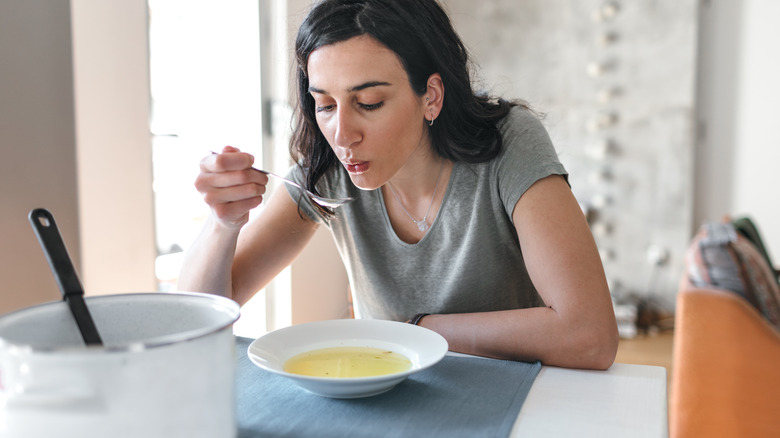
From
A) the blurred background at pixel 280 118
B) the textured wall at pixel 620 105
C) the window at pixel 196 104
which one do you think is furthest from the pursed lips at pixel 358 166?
the textured wall at pixel 620 105

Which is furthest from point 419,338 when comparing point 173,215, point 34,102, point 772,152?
point 772,152

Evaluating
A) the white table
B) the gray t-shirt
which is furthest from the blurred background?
the white table

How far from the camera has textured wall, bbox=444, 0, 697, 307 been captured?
296cm

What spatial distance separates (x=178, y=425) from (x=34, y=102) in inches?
39.2

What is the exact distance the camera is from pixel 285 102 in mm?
2398

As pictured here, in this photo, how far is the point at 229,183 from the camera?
1004mm

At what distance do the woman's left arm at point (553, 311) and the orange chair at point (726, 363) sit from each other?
315 mm

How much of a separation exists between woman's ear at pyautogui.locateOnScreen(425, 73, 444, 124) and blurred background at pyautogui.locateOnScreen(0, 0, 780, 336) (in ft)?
2.12

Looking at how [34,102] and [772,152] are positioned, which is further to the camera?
[772,152]

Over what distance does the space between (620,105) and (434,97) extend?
218cm

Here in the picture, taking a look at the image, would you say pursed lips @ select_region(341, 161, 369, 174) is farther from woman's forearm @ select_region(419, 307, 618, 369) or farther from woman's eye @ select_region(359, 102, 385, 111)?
woman's forearm @ select_region(419, 307, 618, 369)

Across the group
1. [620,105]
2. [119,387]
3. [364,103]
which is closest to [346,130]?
[364,103]

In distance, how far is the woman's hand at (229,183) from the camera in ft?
3.28

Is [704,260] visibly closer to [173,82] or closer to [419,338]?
[419,338]
